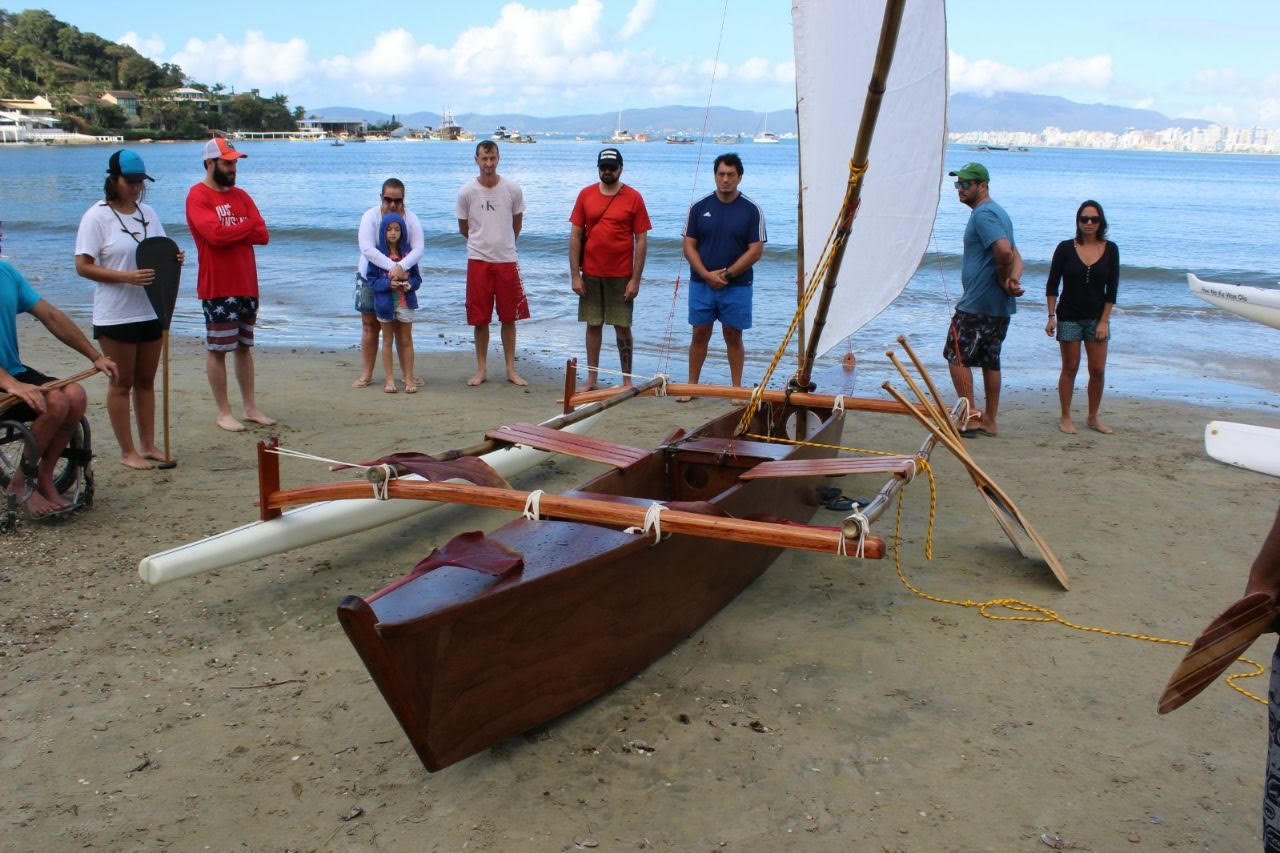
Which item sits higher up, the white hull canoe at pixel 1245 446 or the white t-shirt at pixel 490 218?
the white t-shirt at pixel 490 218

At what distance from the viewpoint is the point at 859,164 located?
4160 mm

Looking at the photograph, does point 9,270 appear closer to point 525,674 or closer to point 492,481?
point 492,481

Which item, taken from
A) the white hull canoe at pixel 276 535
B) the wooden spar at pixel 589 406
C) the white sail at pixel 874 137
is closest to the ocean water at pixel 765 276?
the white sail at pixel 874 137

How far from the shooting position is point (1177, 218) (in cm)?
2752

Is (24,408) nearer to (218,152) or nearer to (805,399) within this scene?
(218,152)

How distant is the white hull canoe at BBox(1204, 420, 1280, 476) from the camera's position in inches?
229

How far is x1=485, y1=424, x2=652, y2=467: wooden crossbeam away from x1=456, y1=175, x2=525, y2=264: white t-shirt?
339cm

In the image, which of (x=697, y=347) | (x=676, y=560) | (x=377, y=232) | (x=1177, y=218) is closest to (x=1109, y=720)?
(x=676, y=560)

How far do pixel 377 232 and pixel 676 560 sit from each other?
4.59m

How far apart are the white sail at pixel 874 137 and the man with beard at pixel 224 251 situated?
127 inches

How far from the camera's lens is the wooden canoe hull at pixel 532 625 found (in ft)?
8.16

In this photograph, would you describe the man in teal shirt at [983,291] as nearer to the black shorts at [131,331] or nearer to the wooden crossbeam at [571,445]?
the wooden crossbeam at [571,445]

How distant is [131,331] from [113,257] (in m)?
0.39

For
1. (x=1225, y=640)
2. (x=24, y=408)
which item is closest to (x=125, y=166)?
(x=24, y=408)
